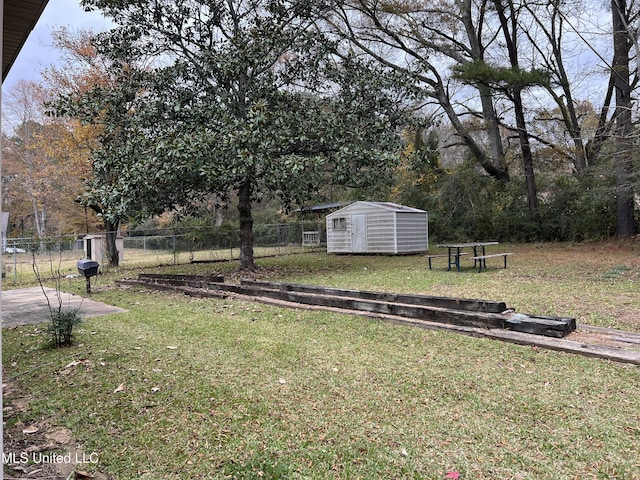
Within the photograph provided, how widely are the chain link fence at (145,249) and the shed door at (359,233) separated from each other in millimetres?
3250

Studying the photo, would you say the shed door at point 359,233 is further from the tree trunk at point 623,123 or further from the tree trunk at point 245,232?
the tree trunk at point 623,123

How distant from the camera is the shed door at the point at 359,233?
16.6 metres

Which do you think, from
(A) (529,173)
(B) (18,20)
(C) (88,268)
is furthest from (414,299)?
(A) (529,173)

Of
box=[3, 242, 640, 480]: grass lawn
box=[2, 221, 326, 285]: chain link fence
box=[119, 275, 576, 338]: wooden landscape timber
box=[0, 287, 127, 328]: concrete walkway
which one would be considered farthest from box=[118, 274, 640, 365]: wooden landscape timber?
box=[2, 221, 326, 285]: chain link fence

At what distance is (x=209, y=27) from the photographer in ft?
35.2

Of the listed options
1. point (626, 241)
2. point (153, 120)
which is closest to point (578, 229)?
point (626, 241)

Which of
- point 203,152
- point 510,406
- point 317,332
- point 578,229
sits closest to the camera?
point 510,406

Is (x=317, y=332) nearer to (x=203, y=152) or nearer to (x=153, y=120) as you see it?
(x=203, y=152)

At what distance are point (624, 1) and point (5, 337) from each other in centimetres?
1876

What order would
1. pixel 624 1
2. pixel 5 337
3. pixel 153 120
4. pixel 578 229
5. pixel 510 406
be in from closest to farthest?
pixel 510 406 → pixel 5 337 → pixel 153 120 → pixel 624 1 → pixel 578 229

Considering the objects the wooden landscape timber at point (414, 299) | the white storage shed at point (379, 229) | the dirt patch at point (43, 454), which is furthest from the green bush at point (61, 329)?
the white storage shed at point (379, 229)

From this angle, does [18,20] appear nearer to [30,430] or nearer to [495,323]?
[30,430]

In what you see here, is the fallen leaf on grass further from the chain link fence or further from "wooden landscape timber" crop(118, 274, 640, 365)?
the chain link fence

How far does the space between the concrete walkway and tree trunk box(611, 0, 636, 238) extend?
14.0 meters
